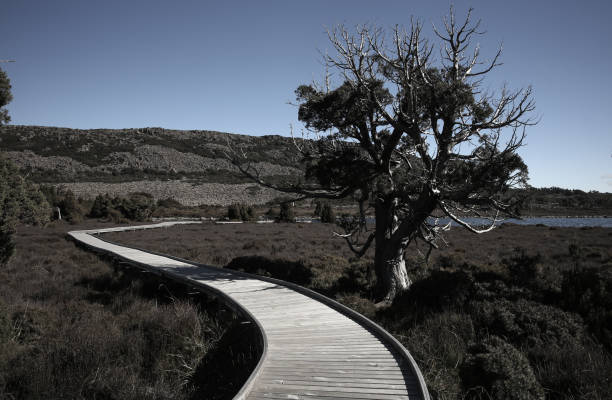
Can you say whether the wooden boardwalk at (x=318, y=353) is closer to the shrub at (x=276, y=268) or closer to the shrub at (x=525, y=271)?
the shrub at (x=276, y=268)

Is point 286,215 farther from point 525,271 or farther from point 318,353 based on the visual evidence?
point 318,353

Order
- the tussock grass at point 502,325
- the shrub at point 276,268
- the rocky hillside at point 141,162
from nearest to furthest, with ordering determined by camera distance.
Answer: the tussock grass at point 502,325 < the shrub at point 276,268 < the rocky hillside at point 141,162

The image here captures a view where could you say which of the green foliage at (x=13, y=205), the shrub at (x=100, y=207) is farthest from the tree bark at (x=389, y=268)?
the shrub at (x=100, y=207)

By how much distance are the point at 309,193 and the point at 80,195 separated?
185 feet

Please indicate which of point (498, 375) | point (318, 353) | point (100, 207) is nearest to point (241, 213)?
point (100, 207)

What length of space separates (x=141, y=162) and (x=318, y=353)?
273 feet

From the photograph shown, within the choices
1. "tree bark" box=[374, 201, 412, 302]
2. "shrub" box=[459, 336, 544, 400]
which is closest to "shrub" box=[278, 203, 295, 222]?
"tree bark" box=[374, 201, 412, 302]

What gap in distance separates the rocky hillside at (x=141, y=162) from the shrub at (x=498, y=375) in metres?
50.0

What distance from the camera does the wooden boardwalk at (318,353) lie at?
500cm

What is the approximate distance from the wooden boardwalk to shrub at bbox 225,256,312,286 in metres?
3.35

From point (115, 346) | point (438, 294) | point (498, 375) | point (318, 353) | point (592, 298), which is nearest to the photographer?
point (498, 375)

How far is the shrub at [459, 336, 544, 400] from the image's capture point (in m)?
5.39

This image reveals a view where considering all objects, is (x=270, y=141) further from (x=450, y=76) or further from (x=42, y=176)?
(x=450, y=76)

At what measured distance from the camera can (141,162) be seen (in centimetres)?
8138
